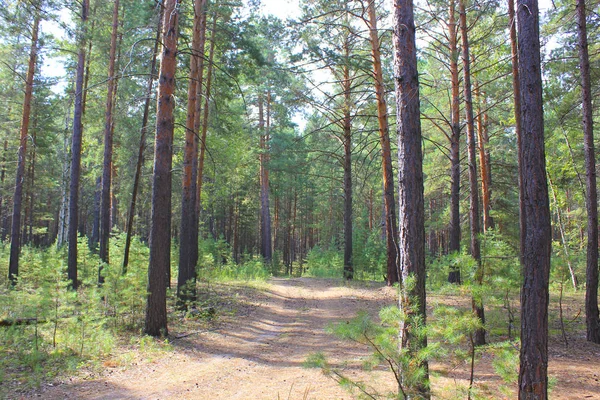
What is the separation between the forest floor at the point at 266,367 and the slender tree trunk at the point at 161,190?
724 mm

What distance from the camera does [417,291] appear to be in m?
4.16

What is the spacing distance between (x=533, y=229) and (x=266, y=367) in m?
4.65

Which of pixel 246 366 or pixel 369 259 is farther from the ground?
pixel 369 259

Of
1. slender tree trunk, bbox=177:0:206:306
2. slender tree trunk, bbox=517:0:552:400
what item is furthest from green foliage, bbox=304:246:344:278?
slender tree trunk, bbox=517:0:552:400

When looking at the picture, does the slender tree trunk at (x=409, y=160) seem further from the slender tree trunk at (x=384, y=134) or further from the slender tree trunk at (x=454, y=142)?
the slender tree trunk at (x=384, y=134)

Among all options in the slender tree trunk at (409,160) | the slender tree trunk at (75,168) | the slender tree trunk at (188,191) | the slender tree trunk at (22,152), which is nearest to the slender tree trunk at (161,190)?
the slender tree trunk at (188,191)

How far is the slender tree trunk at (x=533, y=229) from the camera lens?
12.6 feet

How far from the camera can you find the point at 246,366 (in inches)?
255

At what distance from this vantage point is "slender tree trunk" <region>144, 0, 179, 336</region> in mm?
7691

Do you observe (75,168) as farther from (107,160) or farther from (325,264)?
(325,264)

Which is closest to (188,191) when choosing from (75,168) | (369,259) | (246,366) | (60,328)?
(60,328)

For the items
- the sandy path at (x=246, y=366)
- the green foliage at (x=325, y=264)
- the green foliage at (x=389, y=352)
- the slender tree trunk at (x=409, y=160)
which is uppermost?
the slender tree trunk at (x=409, y=160)

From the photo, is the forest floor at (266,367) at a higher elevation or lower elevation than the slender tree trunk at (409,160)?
lower

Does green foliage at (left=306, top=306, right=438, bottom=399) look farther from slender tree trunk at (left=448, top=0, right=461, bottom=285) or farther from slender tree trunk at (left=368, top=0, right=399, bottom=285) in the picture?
slender tree trunk at (left=368, top=0, right=399, bottom=285)
